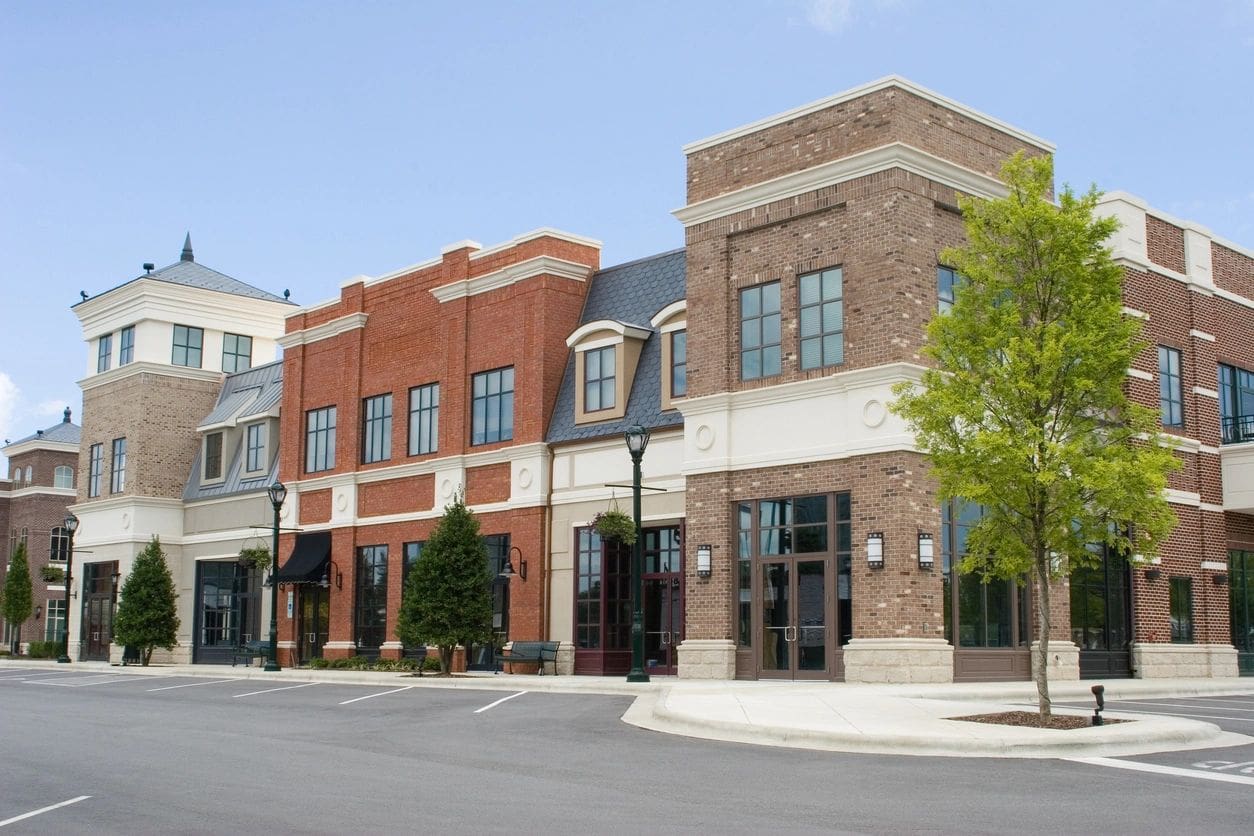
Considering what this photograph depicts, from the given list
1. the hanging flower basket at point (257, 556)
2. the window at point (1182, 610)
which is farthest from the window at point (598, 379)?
the hanging flower basket at point (257, 556)

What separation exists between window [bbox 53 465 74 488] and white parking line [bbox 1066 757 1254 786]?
6309cm

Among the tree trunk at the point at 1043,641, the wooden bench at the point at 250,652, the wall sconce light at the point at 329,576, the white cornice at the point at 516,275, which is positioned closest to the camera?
the tree trunk at the point at 1043,641

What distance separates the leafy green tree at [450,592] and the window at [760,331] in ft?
25.7

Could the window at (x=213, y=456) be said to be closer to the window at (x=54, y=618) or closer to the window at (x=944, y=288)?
the window at (x=54, y=618)

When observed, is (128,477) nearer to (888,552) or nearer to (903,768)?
(888,552)

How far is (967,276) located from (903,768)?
295 inches

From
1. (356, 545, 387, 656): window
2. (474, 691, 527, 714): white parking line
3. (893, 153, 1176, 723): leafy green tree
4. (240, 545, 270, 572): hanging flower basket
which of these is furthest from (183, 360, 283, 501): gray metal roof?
(893, 153, 1176, 723): leafy green tree

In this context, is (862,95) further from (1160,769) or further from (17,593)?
(17,593)

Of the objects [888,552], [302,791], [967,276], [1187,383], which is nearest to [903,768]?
[302,791]

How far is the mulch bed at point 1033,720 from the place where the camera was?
16.4 meters

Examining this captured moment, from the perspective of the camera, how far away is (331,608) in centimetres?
3812

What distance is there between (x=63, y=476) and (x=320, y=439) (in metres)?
34.5

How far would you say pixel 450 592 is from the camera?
3033cm

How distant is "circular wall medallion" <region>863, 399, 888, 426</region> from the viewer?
79.4 ft
